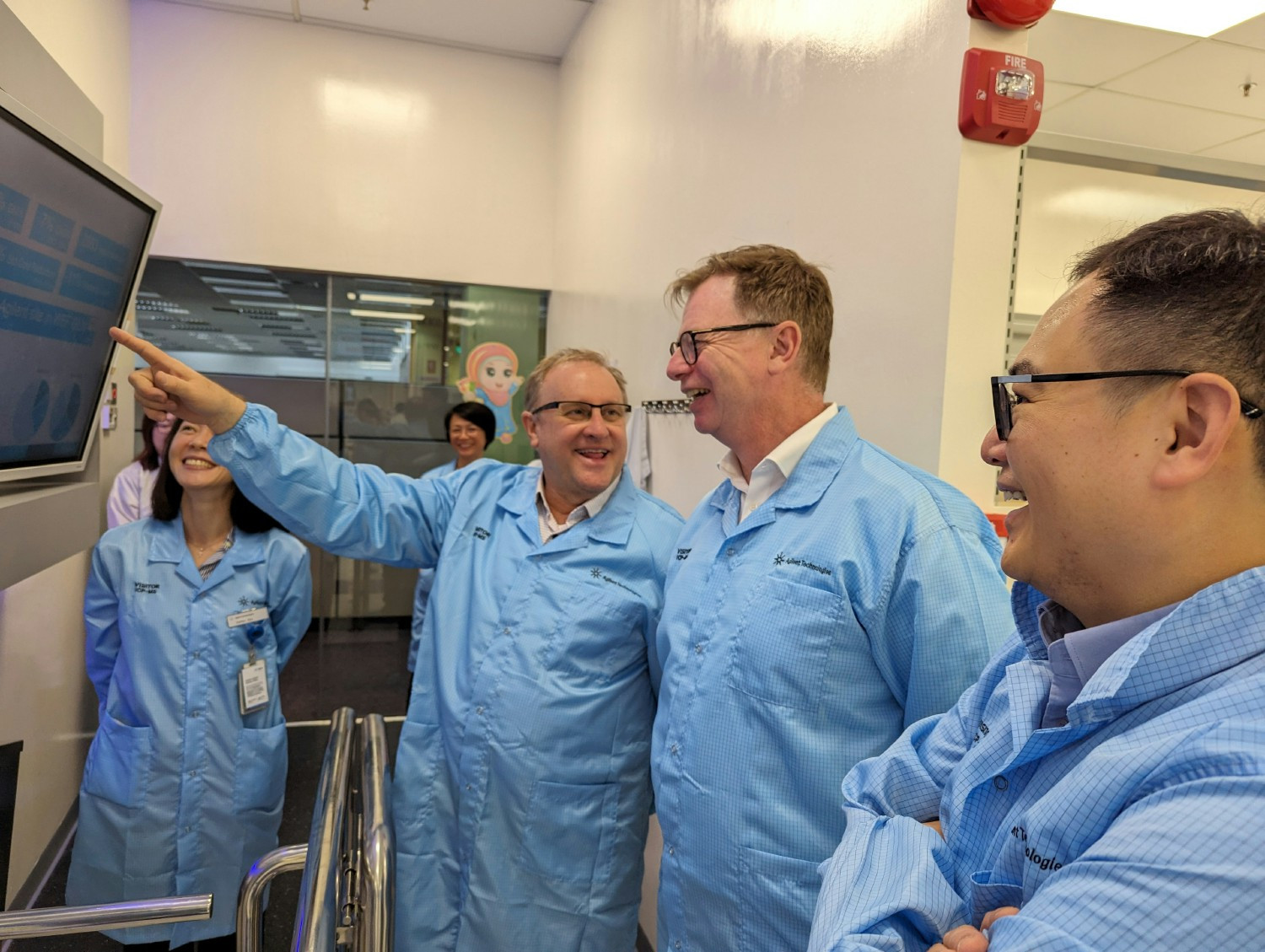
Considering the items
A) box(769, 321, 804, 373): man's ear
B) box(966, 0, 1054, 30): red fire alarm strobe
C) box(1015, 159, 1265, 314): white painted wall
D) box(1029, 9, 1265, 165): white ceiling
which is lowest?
box(769, 321, 804, 373): man's ear

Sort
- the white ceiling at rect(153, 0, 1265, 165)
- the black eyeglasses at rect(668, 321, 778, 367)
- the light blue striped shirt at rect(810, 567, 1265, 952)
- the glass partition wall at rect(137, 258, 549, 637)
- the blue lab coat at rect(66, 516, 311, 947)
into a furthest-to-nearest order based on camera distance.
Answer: the glass partition wall at rect(137, 258, 549, 637) → the blue lab coat at rect(66, 516, 311, 947) → the white ceiling at rect(153, 0, 1265, 165) → the black eyeglasses at rect(668, 321, 778, 367) → the light blue striped shirt at rect(810, 567, 1265, 952)

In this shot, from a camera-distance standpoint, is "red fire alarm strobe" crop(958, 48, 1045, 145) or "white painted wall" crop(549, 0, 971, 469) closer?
"red fire alarm strobe" crop(958, 48, 1045, 145)

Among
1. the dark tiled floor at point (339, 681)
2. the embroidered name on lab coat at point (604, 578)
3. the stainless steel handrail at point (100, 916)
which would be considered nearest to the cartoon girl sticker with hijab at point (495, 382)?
the dark tiled floor at point (339, 681)

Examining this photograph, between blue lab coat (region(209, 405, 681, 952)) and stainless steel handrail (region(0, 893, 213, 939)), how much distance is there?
26.0 inches

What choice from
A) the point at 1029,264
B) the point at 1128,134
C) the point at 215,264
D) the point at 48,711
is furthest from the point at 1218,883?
the point at 215,264

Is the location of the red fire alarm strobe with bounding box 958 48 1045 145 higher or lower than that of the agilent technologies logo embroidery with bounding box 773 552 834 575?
higher

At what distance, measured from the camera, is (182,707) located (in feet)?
8.11

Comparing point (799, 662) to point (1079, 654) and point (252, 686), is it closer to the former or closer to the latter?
point (1079, 654)

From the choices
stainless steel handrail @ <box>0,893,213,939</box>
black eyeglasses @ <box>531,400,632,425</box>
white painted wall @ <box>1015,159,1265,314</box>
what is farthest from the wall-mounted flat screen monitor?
Answer: white painted wall @ <box>1015,159,1265,314</box>

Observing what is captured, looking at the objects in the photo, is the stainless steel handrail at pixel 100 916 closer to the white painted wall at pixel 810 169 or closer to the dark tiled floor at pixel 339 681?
the white painted wall at pixel 810 169

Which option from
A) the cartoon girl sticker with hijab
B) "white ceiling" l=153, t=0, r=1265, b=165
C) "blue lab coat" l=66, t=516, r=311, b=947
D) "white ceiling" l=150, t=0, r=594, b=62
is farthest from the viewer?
the cartoon girl sticker with hijab

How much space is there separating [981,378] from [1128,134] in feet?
7.24

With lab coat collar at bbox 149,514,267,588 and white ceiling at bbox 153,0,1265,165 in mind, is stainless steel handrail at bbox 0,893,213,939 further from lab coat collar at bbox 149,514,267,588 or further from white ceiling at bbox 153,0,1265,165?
white ceiling at bbox 153,0,1265,165

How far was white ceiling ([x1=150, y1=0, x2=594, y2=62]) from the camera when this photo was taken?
14.9 feet
